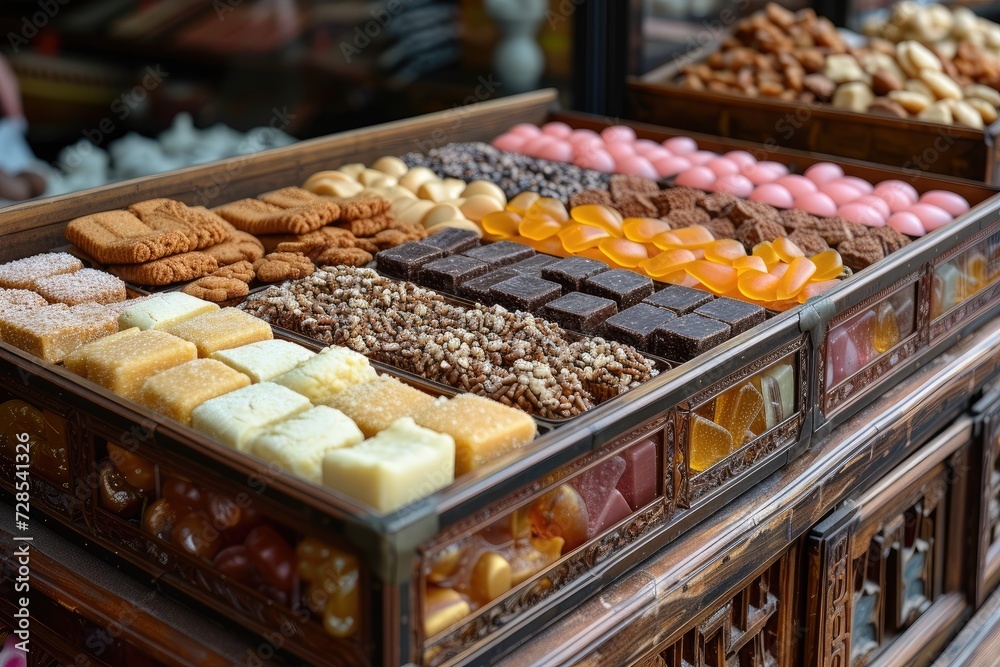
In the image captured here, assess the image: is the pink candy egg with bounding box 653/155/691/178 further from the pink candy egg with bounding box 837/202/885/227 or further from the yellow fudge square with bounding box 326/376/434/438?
the yellow fudge square with bounding box 326/376/434/438

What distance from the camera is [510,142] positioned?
328 cm

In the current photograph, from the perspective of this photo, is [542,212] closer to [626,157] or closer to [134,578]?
[626,157]

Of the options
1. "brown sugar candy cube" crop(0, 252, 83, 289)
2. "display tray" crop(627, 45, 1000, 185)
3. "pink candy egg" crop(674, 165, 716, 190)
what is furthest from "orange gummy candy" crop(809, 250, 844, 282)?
"brown sugar candy cube" crop(0, 252, 83, 289)

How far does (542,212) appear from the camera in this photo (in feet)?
8.54

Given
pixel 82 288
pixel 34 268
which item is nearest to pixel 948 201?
pixel 82 288

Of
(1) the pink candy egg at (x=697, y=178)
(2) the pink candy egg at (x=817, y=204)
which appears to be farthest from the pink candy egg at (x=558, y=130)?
(2) the pink candy egg at (x=817, y=204)

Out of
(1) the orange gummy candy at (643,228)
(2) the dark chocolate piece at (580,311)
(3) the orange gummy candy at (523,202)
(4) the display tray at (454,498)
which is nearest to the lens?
(4) the display tray at (454,498)

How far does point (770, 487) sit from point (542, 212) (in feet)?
3.35

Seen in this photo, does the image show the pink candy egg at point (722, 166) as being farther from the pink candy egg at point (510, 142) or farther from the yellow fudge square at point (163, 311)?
the yellow fudge square at point (163, 311)

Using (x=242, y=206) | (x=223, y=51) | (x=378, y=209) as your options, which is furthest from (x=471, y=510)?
(x=223, y=51)

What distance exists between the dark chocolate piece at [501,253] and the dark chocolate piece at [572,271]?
4.3 inches

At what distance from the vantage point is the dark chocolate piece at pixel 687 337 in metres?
1.81

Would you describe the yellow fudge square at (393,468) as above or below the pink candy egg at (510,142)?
below

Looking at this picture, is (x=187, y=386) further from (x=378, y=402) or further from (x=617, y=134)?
(x=617, y=134)
